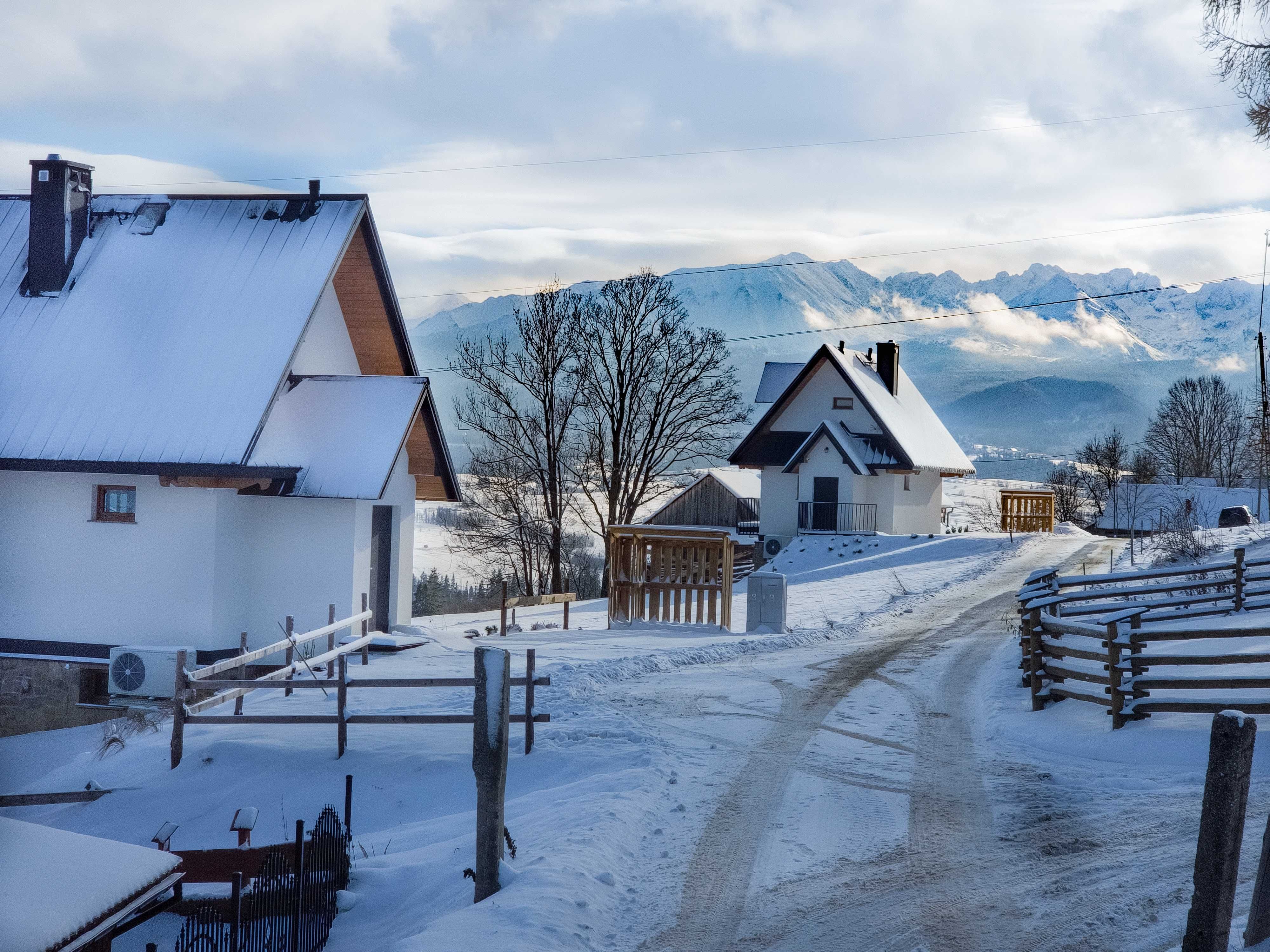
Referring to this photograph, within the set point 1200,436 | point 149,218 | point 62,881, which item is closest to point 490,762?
point 62,881

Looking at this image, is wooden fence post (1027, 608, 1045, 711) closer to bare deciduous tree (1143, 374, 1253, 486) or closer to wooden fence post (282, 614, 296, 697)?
wooden fence post (282, 614, 296, 697)

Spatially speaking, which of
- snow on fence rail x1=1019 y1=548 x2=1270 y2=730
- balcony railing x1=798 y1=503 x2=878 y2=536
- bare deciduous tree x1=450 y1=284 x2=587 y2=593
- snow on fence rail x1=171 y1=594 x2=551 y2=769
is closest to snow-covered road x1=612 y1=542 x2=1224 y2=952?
snow on fence rail x1=1019 y1=548 x2=1270 y2=730

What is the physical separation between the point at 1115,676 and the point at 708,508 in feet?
133

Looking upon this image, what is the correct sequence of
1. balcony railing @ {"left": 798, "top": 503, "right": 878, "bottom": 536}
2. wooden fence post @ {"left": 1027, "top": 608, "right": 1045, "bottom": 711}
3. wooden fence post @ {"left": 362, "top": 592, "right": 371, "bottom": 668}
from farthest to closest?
balcony railing @ {"left": 798, "top": 503, "right": 878, "bottom": 536} < wooden fence post @ {"left": 362, "top": 592, "right": 371, "bottom": 668} < wooden fence post @ {"left": 1027, "top": 608, "right": 1045, "bottom": 711}

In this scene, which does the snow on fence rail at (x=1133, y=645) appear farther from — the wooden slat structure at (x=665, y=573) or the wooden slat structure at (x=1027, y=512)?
the wooden slat structure at (x=1027, y=512)

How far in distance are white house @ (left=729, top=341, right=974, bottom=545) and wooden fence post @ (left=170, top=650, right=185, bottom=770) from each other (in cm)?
3047

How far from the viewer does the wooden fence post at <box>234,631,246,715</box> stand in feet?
42.7

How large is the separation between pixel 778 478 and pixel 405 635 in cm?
2459

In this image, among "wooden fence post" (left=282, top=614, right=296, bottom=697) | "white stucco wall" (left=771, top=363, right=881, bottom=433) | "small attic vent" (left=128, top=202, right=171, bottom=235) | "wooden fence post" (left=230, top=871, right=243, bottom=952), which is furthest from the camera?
"white stucco wall" (left=771, top=363, right=881, bottom=433)

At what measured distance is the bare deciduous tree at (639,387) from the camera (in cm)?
3781

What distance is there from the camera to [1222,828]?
553 cm

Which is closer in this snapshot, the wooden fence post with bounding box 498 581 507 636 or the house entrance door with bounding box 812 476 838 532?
the wooden fence post with bounding box 498 581 507 636

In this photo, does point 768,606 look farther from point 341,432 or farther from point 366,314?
point 366,314

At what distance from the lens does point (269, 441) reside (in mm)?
18203
